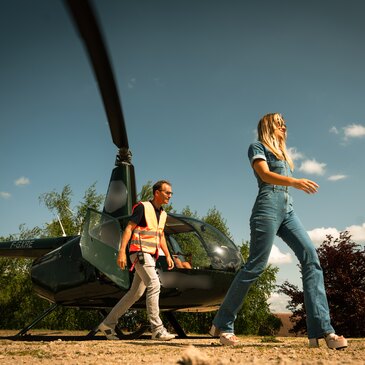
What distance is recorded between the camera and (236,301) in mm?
3984

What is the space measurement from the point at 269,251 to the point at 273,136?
104 centimetres

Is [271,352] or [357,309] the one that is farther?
[357,309]

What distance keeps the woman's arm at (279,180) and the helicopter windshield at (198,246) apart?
3033mm

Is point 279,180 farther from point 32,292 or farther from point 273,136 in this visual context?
point 32,292

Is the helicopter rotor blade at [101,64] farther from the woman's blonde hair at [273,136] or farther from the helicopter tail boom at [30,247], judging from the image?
the helicopter tail boom at [30,247]

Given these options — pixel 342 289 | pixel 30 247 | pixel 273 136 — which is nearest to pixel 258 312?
pixel 342 289

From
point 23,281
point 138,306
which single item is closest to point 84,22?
point 138,306

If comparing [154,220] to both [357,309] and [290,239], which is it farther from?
[357,309]

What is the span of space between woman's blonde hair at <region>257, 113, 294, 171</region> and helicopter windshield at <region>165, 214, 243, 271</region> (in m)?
2.87

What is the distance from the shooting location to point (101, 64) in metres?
5.52

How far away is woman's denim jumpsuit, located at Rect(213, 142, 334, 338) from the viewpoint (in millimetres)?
3939

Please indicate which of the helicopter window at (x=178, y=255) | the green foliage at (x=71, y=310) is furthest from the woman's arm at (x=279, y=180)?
the green foliage at (x=71, y=310)

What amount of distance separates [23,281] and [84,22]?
18688 millimetres

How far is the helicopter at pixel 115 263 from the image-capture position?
6160 millimetres
